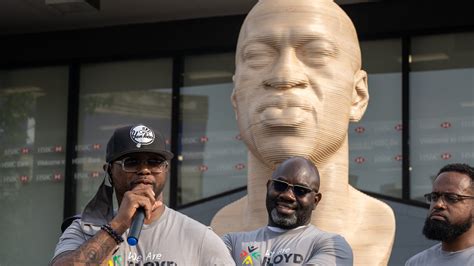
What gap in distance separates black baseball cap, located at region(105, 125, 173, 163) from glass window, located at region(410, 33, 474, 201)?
24.2 ft

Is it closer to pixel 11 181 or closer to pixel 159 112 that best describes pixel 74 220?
pixel 159 112

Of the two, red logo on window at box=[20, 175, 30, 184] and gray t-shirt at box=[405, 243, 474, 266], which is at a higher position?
red logo on window at box=[20, 175, 30, 184]

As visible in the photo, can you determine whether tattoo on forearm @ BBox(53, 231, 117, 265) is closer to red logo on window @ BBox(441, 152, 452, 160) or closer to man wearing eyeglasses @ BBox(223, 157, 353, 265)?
man wearing eyeglasses @ BBox(223, 157, 353, 265)

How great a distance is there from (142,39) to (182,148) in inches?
57.9

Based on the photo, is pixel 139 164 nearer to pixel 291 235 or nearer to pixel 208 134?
pixel 291 235

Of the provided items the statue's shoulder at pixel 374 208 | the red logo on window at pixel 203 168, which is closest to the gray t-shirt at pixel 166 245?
the statue's shoulder at pixel 374 208

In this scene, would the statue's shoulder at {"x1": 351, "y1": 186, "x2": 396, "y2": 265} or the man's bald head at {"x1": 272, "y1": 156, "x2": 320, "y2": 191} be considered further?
the statue's shoulder at {"x1": 351, "y1": 186, "x2": 396, "y2": 265}

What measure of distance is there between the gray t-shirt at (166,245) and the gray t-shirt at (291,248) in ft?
3.42

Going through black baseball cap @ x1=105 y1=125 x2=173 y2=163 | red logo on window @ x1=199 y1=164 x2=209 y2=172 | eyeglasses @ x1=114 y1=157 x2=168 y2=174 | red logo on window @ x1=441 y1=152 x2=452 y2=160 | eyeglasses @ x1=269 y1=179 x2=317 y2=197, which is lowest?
eyeglasses @ x1=269 y1=179 x2=317 y2=197

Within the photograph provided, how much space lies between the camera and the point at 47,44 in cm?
1242

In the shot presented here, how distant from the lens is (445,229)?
185 inches

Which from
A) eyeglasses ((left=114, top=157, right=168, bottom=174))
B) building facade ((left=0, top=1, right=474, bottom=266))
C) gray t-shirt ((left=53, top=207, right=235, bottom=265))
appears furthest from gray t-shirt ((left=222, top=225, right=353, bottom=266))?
building facade ((left=0, top=1, right=474, bottom=266))

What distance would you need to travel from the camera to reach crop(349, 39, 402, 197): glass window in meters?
10.7

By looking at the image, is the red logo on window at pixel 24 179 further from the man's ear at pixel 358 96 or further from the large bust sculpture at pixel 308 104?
the man's ear at pixel 358 96
